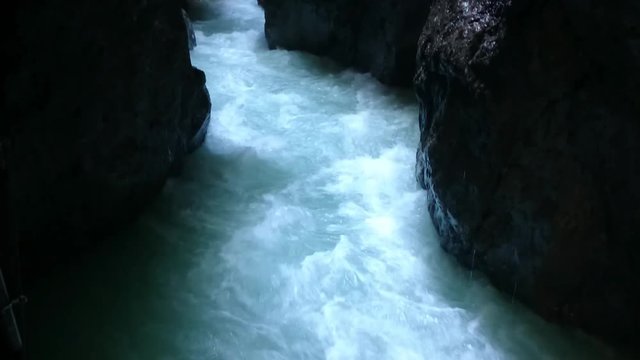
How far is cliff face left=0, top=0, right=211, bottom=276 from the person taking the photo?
181 inches

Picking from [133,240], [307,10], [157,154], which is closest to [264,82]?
[307,10]

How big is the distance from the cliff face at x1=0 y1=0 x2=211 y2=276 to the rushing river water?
1.64ft

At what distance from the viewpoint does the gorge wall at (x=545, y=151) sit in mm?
4363

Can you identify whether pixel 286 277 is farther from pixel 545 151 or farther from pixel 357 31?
pixel 357 31

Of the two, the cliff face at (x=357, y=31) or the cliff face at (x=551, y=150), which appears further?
the cliff face at (x=357, y=31)

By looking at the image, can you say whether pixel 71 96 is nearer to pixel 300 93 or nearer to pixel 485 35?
pixel 485 35

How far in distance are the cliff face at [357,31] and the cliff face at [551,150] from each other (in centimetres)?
384

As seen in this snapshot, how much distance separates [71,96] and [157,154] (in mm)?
1448

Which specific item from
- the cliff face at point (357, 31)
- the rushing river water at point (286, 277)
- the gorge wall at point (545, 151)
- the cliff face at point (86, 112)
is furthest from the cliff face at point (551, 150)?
the cliff face at point (357, 31)

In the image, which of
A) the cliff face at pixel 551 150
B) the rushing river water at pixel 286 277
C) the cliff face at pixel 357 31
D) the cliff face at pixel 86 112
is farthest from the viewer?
the cliff face at pixel 357 31

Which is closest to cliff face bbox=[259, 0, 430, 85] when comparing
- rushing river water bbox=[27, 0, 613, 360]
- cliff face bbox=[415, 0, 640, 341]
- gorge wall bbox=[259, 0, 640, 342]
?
rushing river water bbox=[27, 0, 613, 360]

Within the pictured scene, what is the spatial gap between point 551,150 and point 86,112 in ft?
13.5

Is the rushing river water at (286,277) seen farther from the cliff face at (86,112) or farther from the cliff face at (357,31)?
the cliff face at (357,31)

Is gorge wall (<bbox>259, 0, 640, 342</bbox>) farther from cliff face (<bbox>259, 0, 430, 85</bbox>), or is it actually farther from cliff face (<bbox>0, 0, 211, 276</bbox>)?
cliff face (<bbox>259, 0, 430, 85</bbox>)
